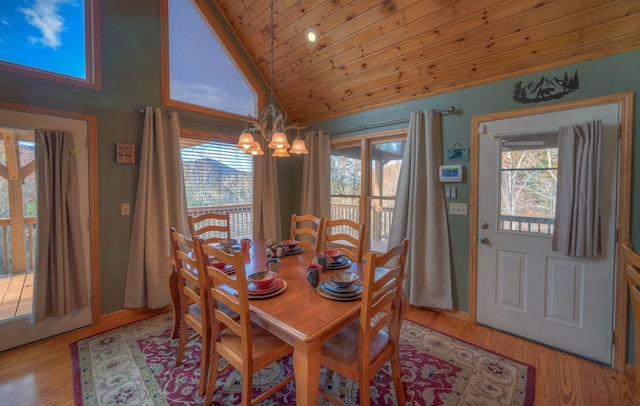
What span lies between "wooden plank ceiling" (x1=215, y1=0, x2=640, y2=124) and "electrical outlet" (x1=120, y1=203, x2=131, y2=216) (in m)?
2.37

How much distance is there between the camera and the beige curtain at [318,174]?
3.76 m

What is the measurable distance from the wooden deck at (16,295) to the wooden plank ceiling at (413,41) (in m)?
3.36

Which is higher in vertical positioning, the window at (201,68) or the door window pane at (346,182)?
the window at (201,68)

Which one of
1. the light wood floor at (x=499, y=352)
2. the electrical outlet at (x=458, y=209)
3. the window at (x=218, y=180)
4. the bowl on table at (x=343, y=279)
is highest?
the window at (x=218, y=180)

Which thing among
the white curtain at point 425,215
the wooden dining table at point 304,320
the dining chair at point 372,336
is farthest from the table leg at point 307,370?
the white curtain at point 425,215

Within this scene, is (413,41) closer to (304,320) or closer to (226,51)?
(226,51)

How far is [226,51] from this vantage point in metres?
3.48

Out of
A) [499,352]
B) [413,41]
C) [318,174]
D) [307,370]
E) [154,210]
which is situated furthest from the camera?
[318,174]

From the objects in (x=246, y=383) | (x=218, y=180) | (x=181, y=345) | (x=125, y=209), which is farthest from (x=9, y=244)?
(x=246, y=383)

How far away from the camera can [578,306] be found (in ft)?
7.11

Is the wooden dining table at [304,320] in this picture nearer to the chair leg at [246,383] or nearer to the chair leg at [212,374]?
the chair leg at [246,383]

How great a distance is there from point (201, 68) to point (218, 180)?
4.51 ft

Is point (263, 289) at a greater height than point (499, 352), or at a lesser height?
greater

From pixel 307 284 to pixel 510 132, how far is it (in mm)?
2251
